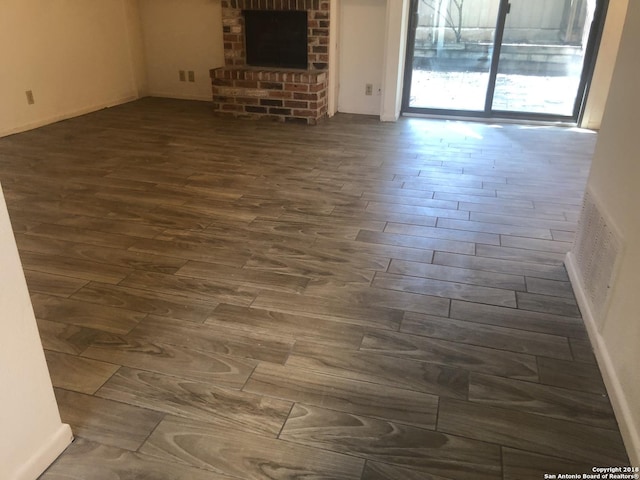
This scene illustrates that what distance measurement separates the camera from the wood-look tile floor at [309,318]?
55.8 inches

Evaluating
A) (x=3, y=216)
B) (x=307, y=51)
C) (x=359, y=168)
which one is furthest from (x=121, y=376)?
(x=307, y=51)

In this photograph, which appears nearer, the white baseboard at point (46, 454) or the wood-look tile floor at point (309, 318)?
the white baseboard at point (46, 454)

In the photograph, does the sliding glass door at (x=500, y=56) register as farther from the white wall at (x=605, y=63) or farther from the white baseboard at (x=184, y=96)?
the white baseboard at (x=184, y=96)

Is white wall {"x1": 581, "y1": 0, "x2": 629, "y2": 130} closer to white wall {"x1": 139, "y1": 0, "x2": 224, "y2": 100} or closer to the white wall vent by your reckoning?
the white wall vent

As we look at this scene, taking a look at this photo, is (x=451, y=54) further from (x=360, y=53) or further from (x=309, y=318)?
Result: (x=309, y=318)

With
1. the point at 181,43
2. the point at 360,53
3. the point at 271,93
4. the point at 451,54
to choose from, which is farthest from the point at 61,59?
the point at 451,54

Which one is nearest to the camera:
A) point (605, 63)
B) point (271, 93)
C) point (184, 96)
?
point (605, 63)

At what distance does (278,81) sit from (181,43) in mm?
1687

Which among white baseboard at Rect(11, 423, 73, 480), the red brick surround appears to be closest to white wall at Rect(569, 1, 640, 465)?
white baseboard at Rect(11, 423, 73, 480)

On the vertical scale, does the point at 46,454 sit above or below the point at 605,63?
below

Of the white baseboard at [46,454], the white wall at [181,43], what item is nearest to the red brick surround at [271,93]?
the white wall at [181,43]

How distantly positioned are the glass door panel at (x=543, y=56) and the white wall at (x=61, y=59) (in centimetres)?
422

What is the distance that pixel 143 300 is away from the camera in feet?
6.82

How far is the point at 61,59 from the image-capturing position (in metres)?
4.98
